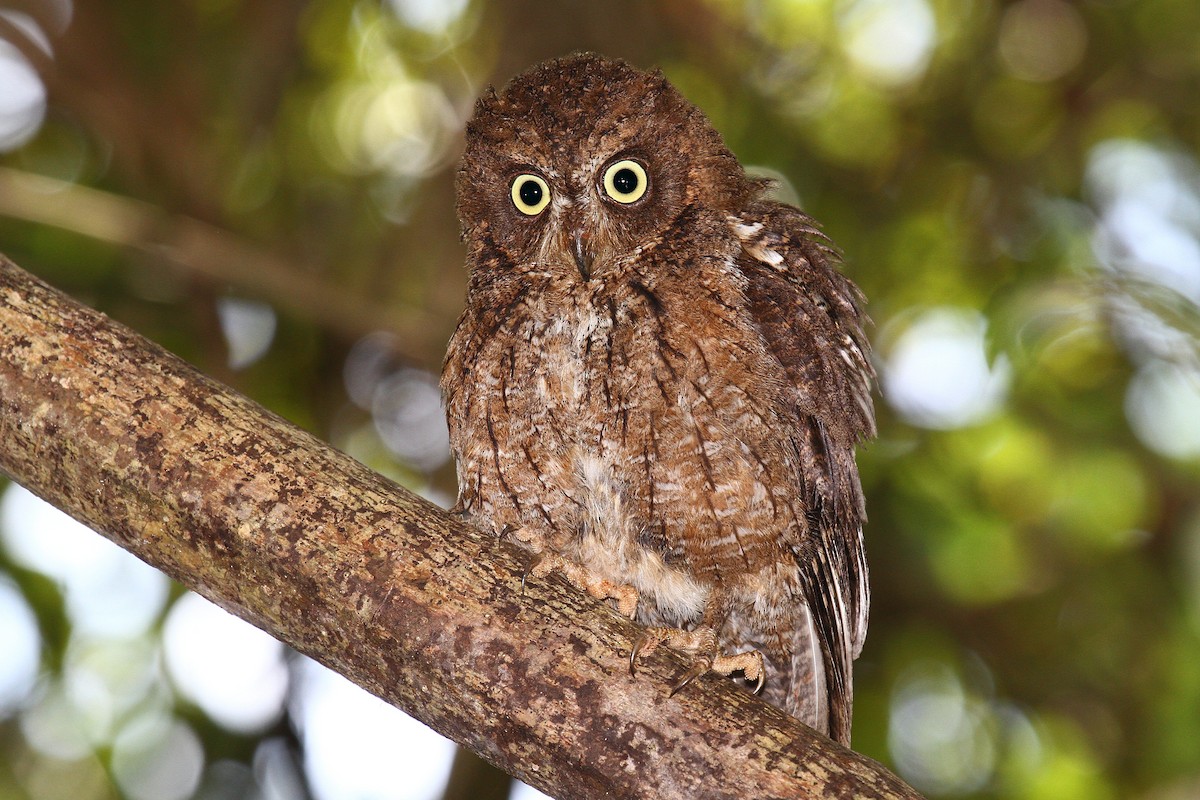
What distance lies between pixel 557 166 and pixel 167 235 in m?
1.71

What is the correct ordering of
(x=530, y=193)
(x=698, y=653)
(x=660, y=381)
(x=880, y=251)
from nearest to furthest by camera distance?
(x=698, y=653), (x=660, y=381), (x=530, y=193), (x=880, y=251)

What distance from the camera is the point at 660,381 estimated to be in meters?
2.55

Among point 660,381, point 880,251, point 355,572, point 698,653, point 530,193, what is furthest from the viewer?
point 880,251

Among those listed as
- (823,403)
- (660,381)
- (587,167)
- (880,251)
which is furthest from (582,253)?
(880,251)

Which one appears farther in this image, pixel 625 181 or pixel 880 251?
pixel 880 251

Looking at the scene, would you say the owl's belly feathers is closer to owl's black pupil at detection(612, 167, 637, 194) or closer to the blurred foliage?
owl's black pupil at detection(612, 167, 637, 194)

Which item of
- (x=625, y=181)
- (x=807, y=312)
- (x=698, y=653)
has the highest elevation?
(x=625, y=181)

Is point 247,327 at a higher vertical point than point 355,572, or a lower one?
higher

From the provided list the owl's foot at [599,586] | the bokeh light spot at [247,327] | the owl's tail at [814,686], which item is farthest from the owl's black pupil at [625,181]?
the bokeh light spot at [247,327]

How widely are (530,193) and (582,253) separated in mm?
265

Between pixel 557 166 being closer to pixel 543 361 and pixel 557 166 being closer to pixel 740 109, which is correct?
pixel 543 361

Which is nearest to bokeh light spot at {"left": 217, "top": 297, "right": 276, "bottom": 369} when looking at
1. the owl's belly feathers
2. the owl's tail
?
the owl's belly feathers

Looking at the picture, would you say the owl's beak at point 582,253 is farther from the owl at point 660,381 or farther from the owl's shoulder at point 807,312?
the owl's shoulder at point 807,312

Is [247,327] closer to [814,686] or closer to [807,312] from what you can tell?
[807,312]
